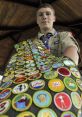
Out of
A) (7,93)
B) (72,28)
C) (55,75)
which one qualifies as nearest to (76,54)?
(55,75)

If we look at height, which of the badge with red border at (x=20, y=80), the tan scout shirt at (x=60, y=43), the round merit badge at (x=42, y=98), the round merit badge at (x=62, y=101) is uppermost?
the round merit badge at (x=42, y=98)

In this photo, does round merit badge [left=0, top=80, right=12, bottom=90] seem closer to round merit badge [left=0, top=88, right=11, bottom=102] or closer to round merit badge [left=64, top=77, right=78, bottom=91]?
round merit badge [left=0, top=88, right=11, bottom=102]

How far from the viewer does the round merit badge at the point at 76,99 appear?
8.16 feet

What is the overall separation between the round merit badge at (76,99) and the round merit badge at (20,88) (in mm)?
372

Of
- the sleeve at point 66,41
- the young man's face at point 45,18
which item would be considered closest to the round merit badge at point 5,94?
the sleeve at point 66,41

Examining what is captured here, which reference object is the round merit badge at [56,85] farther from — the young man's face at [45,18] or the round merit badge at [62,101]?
the young man's face at [45,18]

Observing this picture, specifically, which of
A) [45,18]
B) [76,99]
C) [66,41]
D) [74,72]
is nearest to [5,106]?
[76,99]

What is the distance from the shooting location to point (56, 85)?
2604 millimetres

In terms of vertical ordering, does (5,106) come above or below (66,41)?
above

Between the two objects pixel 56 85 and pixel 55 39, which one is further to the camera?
pixel 55 39

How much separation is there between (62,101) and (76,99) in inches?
4.9

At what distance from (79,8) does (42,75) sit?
4.44m

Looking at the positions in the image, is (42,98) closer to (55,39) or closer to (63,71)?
(63,71)

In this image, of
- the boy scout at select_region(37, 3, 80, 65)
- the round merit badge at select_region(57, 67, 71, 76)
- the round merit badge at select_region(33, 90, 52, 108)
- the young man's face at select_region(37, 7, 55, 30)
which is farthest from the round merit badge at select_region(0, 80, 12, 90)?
the young man's face at select_region(37, 7, 55, 30)
